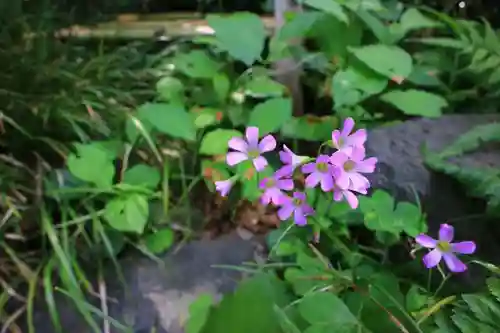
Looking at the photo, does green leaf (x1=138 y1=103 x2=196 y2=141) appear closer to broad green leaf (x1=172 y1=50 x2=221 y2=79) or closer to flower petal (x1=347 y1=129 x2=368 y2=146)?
broad green leaf (x1=172 y1=50 x2=221 y2=79)

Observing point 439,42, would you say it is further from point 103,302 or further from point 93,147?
point 103,302

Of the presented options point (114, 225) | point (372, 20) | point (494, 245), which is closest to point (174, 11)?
point (372, 20)

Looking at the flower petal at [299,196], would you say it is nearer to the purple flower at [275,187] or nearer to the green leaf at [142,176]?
the purple flower at [275,187]

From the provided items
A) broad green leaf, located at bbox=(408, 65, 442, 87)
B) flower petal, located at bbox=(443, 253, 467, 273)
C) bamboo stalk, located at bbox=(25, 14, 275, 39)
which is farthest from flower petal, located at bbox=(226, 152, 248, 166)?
bamboo stalk, located at bbox=(25, 14, 275, 39)

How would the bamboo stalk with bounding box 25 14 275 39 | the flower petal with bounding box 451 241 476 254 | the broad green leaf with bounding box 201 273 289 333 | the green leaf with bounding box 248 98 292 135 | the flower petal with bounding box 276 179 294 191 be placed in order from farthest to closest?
the bamboo stalk with bounding box 25 14 275 39 → the green leaf with bounding box 248 98 292 135 → the flower petal with bounding box 276 179 294 191 → the flower petal with bounding box 451 241 476 254 → the broad green leaf with bounding box 201 273 289 333

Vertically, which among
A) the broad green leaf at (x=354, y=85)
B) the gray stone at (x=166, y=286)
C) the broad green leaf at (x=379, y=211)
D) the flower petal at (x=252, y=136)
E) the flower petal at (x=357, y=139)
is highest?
the flower petal at (x=357, y=139)

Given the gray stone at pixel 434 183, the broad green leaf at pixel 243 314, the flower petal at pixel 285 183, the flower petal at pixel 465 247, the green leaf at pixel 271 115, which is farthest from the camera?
the green leaf at pixel 271 115

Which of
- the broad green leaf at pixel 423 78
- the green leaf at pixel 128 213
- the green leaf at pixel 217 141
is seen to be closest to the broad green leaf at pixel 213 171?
the green leaf at pixel 217 141
